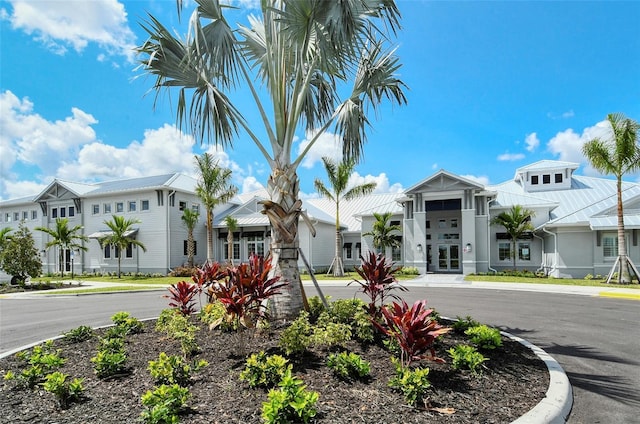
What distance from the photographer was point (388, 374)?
15.4ft

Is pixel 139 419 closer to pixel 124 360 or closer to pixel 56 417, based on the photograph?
pixel 56 417

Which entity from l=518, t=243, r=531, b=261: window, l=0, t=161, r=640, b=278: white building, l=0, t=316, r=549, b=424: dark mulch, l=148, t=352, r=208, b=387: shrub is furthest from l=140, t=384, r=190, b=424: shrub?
l=518, t=243, r=531, b=261: window

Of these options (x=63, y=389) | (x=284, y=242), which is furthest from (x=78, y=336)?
(x=284, y=242)

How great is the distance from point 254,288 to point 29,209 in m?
44.3

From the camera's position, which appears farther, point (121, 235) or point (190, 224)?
point (190, 224)

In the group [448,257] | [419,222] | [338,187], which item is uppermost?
[338,187]

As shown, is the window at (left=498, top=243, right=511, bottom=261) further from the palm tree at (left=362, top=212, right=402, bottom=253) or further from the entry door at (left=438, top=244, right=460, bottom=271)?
the palm tree at (left=362, top=212, right=402, bottom=253)

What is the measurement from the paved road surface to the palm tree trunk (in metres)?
4.32

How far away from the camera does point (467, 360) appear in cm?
483

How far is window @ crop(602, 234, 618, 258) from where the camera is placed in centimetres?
2309

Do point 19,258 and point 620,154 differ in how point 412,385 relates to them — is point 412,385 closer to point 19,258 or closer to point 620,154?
point 620,154

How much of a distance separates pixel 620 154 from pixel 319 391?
22433mm

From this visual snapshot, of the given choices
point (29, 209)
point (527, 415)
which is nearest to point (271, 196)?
point (527, 415)

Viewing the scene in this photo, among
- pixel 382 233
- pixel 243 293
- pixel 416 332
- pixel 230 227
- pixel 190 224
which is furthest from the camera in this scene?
pixel 230 227
